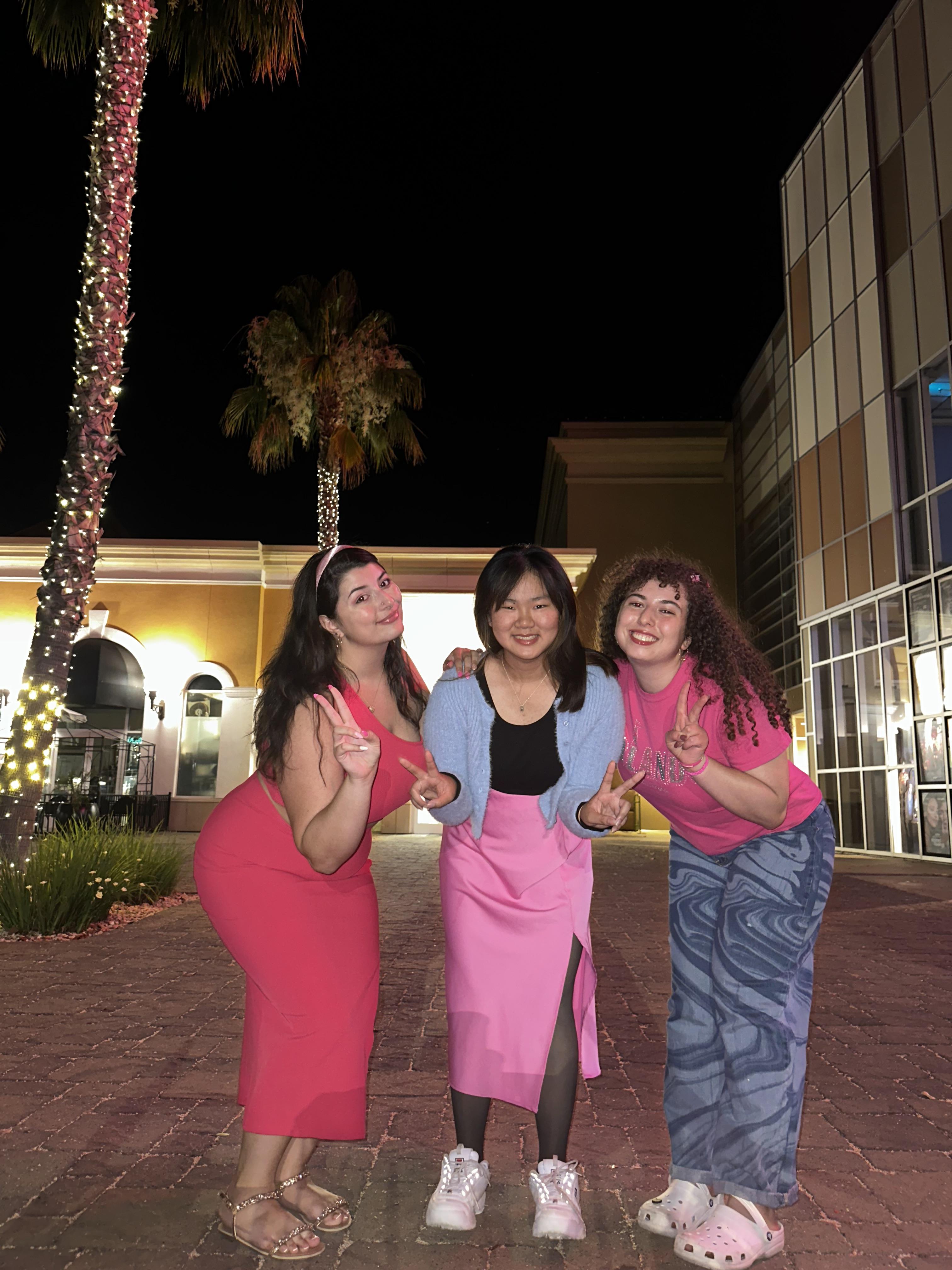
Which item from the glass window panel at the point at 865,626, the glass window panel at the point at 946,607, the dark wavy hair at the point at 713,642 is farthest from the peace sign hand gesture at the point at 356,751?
the glass window panel at the point at 865,626

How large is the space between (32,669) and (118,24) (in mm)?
6315

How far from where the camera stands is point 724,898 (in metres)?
2.77

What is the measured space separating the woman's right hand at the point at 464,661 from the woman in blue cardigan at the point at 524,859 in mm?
26

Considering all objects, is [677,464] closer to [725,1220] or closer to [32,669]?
[32,669]

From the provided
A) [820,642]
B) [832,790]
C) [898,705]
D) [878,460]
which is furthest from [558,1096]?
[820,642]

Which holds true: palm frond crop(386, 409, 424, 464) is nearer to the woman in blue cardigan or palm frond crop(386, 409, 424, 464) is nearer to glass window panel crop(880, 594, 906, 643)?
glass window panel crop(880, 594, 906, 643)

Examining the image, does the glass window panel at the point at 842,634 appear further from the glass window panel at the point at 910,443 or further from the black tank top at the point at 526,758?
the black tank top at the point at 526,758

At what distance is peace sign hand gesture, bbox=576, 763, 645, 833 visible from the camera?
2645 mm

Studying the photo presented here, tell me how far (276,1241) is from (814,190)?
2013 centimetres

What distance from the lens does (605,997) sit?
5727 millimetres

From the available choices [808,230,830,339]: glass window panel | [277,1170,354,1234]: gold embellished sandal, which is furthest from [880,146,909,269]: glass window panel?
[277,1170,354,1234]: gold embellished sandal

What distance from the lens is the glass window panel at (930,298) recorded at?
14164 millimetres

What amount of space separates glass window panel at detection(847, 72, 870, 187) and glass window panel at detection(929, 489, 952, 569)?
6.14 m

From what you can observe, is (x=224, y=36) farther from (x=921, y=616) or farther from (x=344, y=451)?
(x=921, y=616)
